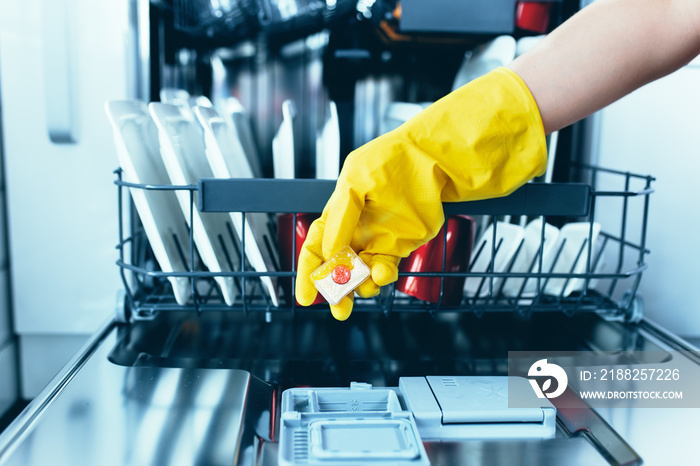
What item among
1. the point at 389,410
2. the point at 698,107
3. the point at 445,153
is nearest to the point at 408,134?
the point at 445,153

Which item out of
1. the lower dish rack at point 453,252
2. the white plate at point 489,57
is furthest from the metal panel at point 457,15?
the lower dish rack at point 453,252

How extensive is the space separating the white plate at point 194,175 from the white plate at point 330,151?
158 mm

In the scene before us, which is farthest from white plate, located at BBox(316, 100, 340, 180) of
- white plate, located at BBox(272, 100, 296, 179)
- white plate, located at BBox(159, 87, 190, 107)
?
white plate, located at BBox(159, 87, 190, 107)

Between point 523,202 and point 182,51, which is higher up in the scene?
point 182,51

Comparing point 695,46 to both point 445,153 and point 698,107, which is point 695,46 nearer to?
point 445,153

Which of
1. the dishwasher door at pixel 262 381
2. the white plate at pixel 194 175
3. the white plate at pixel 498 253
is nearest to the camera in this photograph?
the dishwasher door at pixel 262 381

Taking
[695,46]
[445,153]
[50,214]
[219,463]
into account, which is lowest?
[219,463]

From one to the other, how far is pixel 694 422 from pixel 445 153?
35 centimetres

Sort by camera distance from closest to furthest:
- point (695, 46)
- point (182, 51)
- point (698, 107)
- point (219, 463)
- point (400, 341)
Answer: point (219, 463), point (695, 46), point (400, 341), point (698, 107), point (182, 51)

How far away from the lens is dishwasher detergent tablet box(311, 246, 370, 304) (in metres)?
0.50

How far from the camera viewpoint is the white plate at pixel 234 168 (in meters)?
0.65

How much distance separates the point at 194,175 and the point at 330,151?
18 cm

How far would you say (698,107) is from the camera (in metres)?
0.94

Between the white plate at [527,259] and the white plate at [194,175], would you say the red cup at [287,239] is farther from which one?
the white plate at [527,259]
